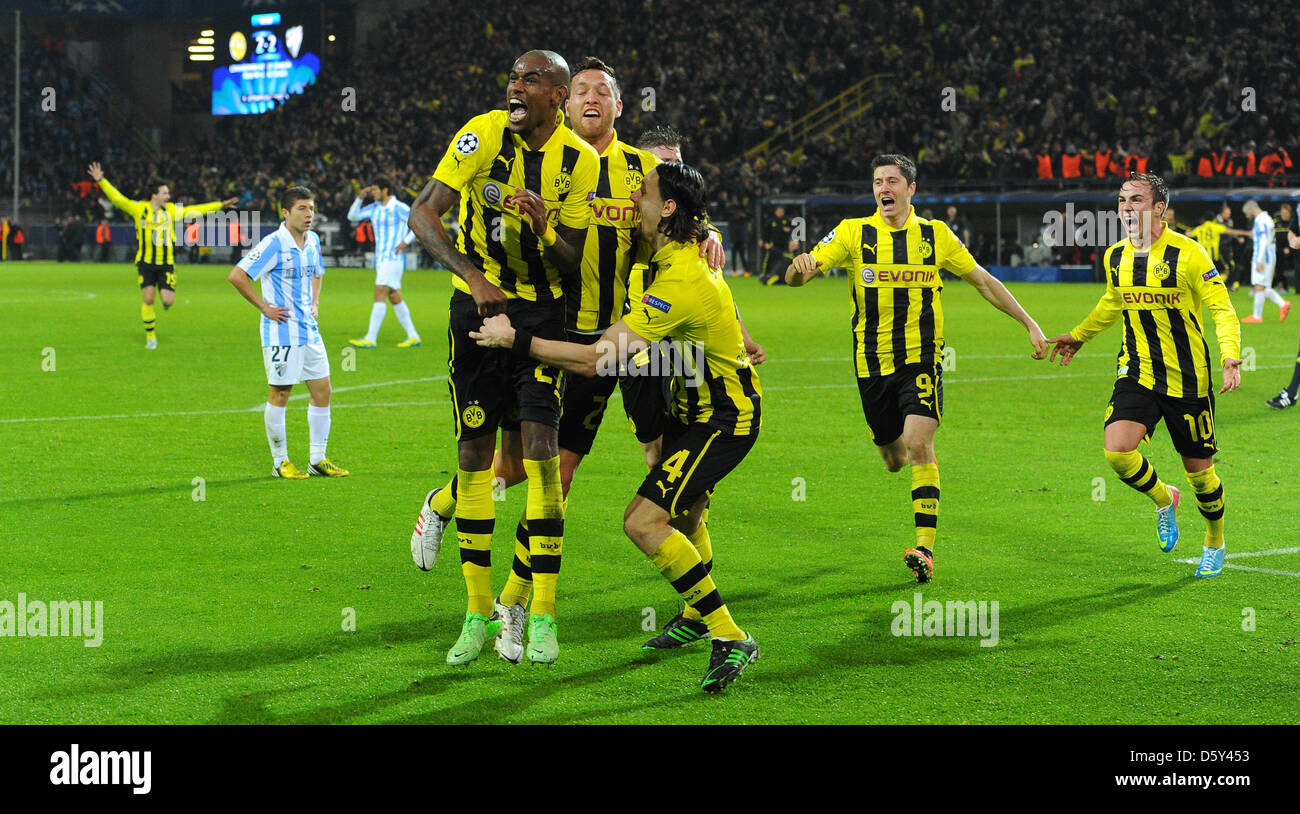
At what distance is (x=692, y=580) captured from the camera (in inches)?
214

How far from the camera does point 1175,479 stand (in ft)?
32.8

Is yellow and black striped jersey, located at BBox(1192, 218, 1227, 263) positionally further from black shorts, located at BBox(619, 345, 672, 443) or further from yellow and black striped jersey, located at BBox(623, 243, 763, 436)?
yellow and black striped jersey, located at BBox(623, 243, 763, 436)

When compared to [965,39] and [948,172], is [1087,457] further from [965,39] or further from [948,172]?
[965,39]

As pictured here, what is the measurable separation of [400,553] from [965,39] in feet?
130

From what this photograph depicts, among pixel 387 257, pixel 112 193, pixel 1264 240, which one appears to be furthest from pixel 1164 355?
pixel 1264 240

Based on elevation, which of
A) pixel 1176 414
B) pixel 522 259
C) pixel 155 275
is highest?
pixel 155 275

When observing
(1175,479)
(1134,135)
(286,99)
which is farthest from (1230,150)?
(286,99)

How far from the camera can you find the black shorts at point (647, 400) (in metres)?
6.25

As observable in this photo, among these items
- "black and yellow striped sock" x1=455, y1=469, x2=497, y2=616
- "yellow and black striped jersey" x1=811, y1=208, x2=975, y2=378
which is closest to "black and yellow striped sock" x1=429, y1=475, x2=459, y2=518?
"black and yellow striped sock" x1=455, y1=469, x2=497, y2=616

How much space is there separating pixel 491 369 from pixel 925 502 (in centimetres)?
273

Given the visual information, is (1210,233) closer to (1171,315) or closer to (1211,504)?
(1171,315)

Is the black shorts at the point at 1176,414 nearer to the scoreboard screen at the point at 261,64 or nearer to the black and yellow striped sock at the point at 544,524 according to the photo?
the black and yellow striped sock at the point at 544,524

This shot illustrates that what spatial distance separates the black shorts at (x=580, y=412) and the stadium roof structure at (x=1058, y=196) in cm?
2857

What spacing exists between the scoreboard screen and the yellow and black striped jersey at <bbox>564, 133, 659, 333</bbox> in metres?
55.7
